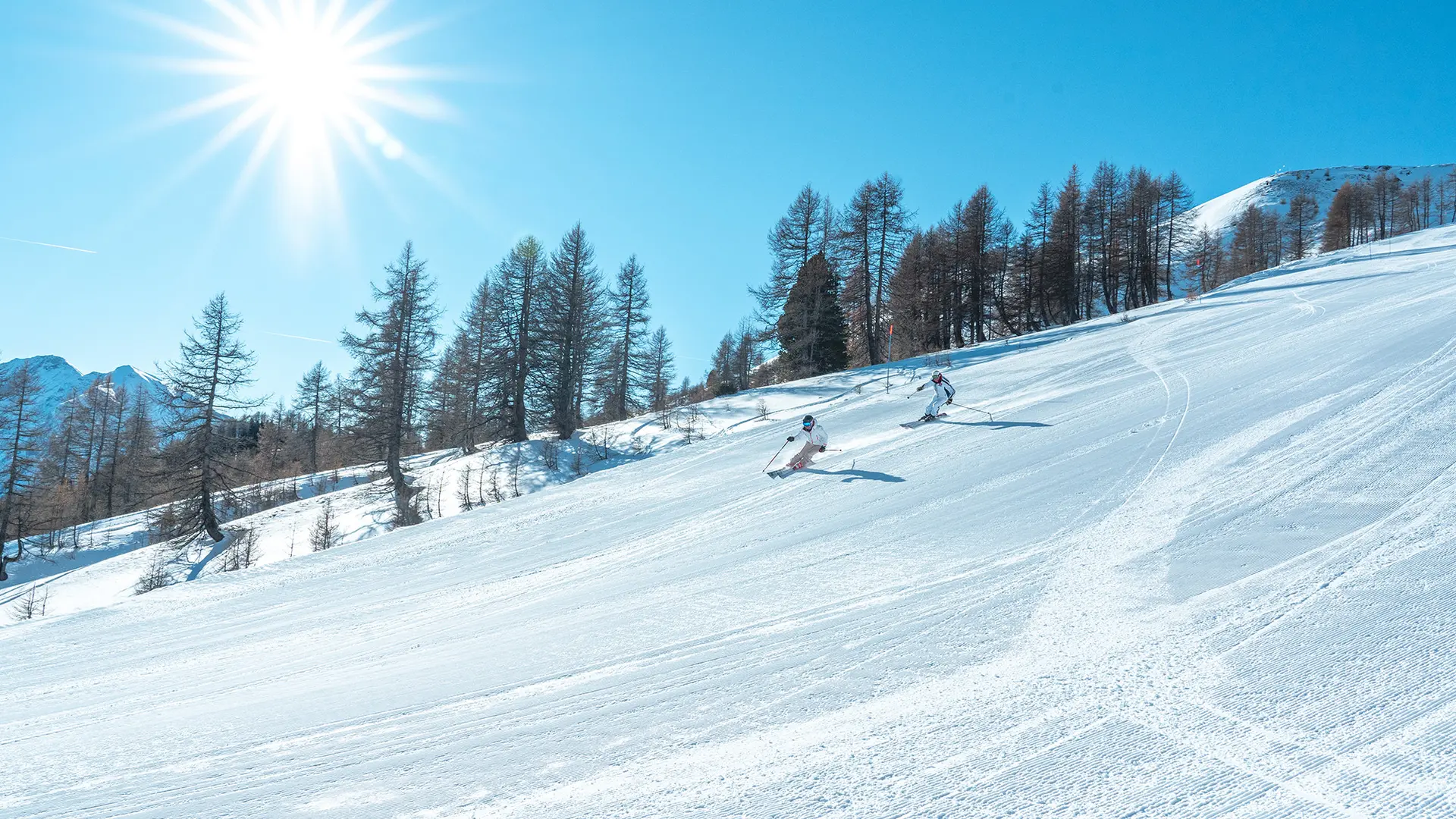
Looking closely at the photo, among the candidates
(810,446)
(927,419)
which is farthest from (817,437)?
(927,419)

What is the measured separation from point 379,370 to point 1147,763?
31226 millimetres

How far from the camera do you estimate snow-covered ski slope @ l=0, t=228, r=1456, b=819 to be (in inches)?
121

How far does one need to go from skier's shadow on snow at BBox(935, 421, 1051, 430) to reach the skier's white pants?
11.4ft

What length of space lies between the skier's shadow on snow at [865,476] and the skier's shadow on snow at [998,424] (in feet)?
11.4

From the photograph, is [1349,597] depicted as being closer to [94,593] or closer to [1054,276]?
[94,593]

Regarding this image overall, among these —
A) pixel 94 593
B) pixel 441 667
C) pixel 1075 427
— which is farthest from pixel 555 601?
pixel 94 593

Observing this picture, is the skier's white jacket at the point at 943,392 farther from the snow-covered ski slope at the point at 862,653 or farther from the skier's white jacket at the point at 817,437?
the skier's white jacket at the point at 817,437

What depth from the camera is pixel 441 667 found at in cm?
527

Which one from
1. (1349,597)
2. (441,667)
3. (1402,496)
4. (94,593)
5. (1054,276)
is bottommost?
(94,593)

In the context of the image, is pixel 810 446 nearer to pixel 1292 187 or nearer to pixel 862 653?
pixel 862 653

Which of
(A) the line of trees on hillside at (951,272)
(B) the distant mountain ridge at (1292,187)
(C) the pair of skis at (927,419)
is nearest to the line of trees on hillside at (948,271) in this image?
(A) the line of trees on hillside at (951,272)

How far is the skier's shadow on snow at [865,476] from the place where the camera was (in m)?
10.2

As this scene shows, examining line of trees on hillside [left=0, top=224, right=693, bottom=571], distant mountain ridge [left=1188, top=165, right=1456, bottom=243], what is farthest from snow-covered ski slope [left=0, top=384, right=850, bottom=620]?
distant mountain ridge [left=1188, top=165, right=1456, bottom=243]

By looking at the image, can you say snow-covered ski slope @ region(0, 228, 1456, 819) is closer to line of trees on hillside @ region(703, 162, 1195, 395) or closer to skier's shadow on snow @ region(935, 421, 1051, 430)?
skier's shadow on snow @ region(935, 421, 1051, 430)
